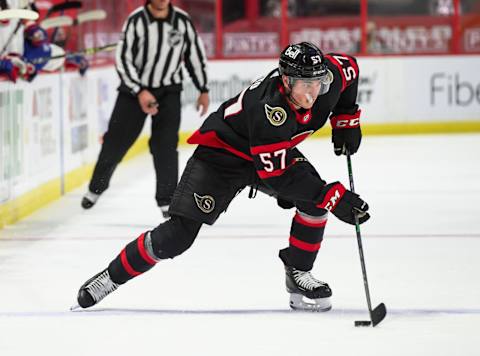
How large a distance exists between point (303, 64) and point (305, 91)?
0.27ft

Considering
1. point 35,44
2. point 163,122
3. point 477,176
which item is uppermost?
point 35,44

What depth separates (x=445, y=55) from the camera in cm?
1198

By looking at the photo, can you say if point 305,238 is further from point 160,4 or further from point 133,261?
point 160,4

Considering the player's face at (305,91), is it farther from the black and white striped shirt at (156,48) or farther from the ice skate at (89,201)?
the ice skate at (89,201)

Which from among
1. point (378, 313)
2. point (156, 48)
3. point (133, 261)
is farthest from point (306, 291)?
point (156, 48)

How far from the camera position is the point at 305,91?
376 centimetres

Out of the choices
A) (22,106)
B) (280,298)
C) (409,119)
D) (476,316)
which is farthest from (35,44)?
(409,119)

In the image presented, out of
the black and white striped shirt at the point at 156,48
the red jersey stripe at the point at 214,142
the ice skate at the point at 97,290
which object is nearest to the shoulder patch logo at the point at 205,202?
the red jersey stripe at the point at 214,142

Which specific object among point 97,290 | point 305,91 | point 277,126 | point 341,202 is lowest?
point 97,290

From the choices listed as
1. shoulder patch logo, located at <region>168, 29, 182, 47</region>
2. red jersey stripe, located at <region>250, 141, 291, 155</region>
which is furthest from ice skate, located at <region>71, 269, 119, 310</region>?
shoulder patch logo, located at <region>168, 29, 182, 47</region>

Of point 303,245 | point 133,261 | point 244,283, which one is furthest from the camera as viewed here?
point 244,283

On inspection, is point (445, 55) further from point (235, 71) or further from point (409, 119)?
point (235, 71)

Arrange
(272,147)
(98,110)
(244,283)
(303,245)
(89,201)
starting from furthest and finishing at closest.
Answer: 1. (98,110)
2. (89,201)
3. (244,283)
4. (303,245)
5. (272,147)

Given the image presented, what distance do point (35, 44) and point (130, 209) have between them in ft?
3.56
